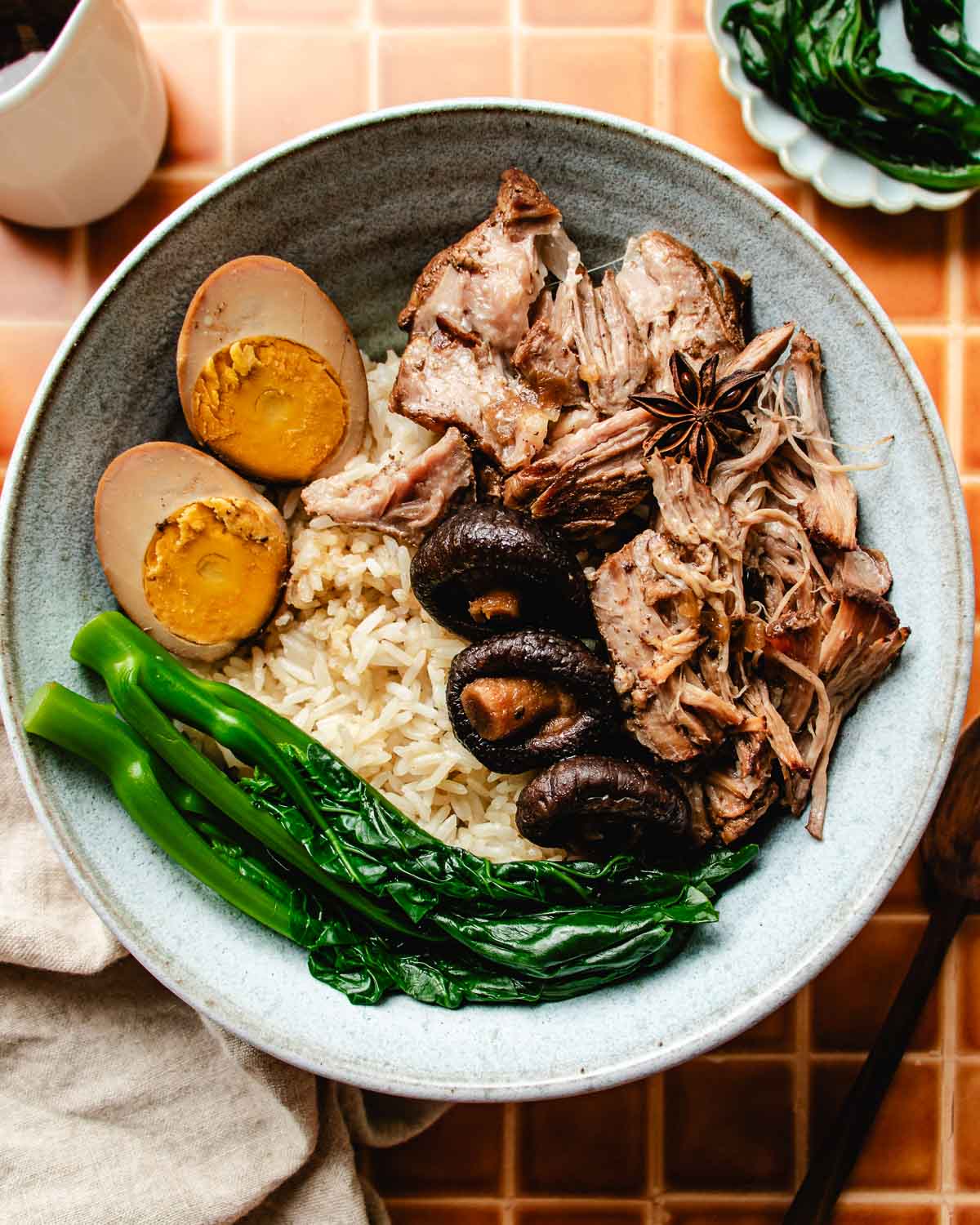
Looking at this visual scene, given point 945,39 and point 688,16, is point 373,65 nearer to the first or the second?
point 688,16

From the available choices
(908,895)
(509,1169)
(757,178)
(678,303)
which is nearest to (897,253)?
(757,178)

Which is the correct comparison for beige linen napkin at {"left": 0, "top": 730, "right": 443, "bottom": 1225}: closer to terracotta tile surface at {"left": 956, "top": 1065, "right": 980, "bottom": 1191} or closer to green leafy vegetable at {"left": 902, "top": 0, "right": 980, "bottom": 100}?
terracotta tile surface at {"left": 956, "top": 1065, "right": 980, "bottom": 1191}

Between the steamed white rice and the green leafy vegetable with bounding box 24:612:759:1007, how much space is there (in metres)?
0.09

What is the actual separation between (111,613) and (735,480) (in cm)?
138

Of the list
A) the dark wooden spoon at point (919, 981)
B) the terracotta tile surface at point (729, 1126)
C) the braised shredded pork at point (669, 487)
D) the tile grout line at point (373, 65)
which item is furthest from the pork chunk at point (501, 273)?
the terracotta tile surface at point (729, 1126)

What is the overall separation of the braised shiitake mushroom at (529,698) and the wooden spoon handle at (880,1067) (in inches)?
42.9

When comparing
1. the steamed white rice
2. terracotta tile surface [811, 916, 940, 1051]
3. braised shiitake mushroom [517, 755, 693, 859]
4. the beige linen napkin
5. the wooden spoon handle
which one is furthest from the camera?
terracotta tile surface [811, 916, 940, 1051]

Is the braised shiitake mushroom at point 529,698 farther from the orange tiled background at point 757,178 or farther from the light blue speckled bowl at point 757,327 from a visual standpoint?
the orange tiled background at point 757,178

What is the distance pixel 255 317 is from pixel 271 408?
7.9 inches

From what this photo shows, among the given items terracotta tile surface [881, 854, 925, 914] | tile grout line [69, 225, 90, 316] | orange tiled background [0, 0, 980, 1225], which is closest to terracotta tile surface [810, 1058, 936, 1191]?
orange tiled background [0, 0, 980, 1225]

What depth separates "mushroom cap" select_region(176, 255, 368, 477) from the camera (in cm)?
230

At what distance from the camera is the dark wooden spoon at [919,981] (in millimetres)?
2592

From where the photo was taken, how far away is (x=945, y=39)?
2645 millimetres

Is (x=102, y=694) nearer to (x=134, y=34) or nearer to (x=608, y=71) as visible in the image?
(x=134, y=34)
